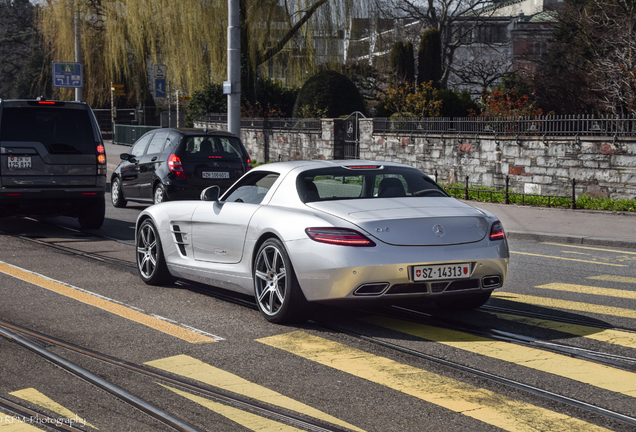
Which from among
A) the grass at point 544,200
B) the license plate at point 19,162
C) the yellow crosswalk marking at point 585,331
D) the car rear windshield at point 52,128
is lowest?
the yellow crosswalk marking at point 585,331

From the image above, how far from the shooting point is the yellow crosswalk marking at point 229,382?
14.1 feet

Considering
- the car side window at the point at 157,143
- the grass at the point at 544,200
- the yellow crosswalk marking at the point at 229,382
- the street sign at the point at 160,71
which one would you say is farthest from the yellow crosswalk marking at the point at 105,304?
the street sign at the point at 160,71

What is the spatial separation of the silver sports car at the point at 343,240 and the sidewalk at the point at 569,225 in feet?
21.2

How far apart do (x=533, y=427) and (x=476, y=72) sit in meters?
54.5

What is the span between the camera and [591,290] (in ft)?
27.3

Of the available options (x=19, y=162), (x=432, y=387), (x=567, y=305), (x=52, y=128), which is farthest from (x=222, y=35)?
(x=432, y=387)

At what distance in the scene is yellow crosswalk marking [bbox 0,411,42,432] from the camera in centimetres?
403

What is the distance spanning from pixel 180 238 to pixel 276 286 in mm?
1850

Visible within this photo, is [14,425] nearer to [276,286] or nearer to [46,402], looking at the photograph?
[46,402]

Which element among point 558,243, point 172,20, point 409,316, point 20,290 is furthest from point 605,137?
point 172,20

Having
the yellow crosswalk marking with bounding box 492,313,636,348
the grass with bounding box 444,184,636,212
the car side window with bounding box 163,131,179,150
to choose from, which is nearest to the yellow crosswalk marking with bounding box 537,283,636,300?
the yellow crosswalk marking with bounding box 492,313,636,348

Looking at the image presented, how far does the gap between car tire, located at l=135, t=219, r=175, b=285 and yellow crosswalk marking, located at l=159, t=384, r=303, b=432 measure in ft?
12.6

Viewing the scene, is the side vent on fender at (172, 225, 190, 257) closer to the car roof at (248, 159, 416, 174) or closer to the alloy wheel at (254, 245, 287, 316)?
the car roof at (248, 159, 416, 174)

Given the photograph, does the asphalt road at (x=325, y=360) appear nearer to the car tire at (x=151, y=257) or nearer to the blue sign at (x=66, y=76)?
the car tire at (x=151, y=257)
